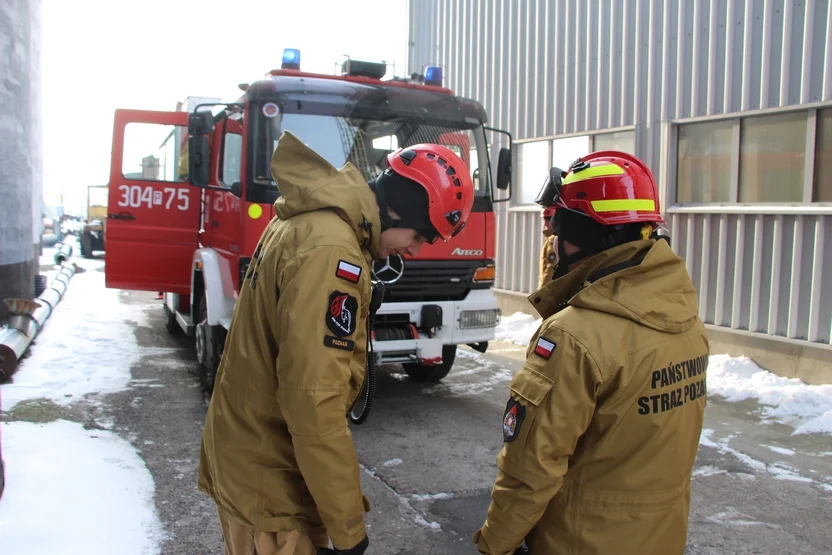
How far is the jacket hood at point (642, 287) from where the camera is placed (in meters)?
1.76

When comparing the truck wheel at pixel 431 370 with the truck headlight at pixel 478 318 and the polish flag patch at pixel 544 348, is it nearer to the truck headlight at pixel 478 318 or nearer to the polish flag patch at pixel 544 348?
the truck headlight at pixel 478 318

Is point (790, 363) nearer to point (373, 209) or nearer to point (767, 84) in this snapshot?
point (767, 84)

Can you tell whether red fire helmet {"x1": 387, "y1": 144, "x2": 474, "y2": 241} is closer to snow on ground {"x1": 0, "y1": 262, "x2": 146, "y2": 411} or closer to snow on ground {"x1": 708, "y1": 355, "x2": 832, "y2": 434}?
snow on ground {"x1": 708, "y1": 355, "x2": 832, "y2": 434}

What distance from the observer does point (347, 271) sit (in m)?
1.91

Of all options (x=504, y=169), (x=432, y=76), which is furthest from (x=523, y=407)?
(x=432, y=76)

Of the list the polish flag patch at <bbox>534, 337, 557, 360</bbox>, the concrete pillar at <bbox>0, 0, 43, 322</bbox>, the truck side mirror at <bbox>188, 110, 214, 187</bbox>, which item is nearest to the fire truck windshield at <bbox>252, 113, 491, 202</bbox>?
the truck side mirror at <bbox>188, 110, 214, 187</bbox>

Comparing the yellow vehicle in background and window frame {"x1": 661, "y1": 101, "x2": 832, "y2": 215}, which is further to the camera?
the yellow vehicle in background

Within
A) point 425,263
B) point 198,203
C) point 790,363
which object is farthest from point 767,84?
point 198,203

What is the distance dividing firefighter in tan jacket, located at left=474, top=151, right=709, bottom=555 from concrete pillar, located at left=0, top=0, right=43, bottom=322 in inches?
359

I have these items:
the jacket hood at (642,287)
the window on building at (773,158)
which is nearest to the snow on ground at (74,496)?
the jacket hood at (642,287)

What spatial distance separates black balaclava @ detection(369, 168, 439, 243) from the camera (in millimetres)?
2307

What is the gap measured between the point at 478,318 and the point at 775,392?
10.2 ft

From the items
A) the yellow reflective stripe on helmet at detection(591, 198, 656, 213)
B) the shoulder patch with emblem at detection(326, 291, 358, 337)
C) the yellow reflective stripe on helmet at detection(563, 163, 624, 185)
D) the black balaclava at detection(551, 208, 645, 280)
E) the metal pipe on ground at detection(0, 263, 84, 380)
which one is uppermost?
the yellow reflective stripe on helmet at detection(563, 163, 624, 185)

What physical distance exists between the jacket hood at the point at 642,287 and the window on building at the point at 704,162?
22.4 ft
